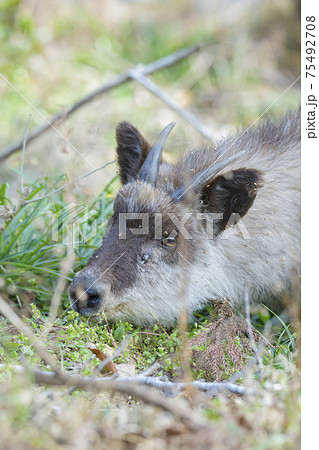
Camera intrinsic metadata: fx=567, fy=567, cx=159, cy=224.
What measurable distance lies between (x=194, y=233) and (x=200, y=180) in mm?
535

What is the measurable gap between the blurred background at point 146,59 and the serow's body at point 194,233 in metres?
4.28

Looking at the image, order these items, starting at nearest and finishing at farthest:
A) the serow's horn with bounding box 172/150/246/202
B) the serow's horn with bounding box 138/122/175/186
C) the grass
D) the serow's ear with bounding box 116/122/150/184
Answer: the grass
the serow's horn with bounding box 172/150/246/202
the serow's horn with bounding box 138/122/175/186
the serow's ear with bounding box 116/122/150/184

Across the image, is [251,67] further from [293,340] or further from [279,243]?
[293,340]

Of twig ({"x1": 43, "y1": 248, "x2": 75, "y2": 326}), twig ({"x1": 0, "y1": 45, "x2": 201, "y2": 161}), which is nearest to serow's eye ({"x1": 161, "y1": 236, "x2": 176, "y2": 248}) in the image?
twig ({"x1": 43, "y1": 248, "x2": 75, "y2": 326})

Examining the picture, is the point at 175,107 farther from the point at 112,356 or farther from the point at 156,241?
the point at 112,356

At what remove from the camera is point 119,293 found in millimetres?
5145

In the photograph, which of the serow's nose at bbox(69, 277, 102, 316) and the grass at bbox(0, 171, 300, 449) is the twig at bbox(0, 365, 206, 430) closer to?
the grass at bbox(0, 171, 300, 449)

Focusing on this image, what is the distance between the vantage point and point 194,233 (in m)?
5.60

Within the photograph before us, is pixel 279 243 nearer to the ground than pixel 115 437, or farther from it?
farther from it

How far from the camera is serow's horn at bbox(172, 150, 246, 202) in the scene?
5.39 metres

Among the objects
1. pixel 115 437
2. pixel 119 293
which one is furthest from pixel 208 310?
pixel 115 437

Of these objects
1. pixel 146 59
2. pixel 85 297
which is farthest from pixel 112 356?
pixel 146 59

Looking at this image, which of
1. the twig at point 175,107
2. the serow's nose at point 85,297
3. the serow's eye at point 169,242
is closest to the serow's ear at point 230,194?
the serow's eye at point 169,242
